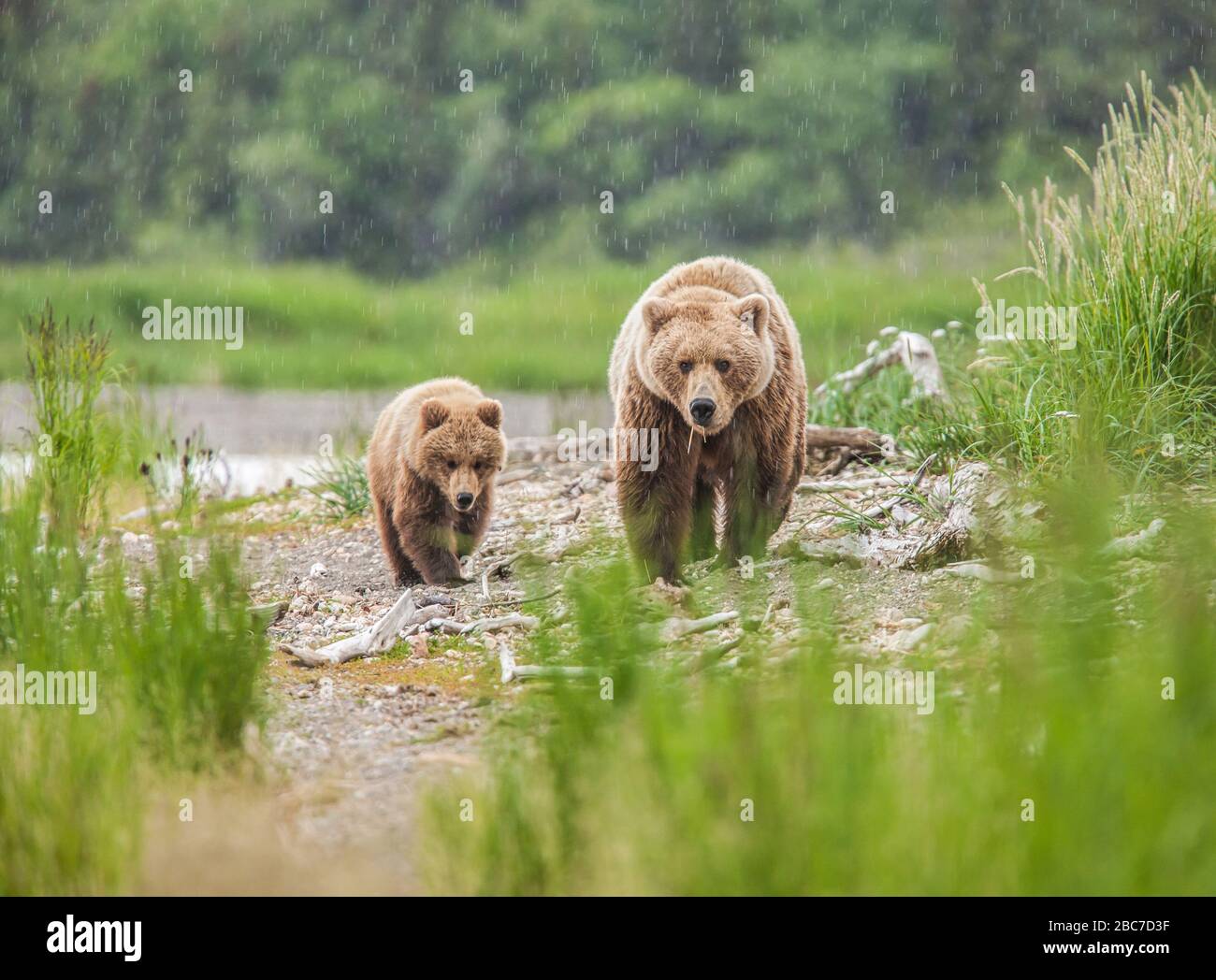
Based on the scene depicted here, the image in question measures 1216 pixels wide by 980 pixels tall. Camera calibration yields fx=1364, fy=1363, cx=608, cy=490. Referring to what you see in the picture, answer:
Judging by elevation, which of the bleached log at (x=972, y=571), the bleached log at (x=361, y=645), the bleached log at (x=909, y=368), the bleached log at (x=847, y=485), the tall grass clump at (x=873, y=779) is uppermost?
the bleached log at (x=909, y=368)

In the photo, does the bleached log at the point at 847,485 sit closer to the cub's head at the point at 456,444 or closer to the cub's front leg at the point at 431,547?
the cub's head at the point at 456,444

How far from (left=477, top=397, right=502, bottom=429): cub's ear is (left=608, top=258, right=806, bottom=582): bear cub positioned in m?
0.65

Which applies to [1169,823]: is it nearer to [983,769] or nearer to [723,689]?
[983,769]

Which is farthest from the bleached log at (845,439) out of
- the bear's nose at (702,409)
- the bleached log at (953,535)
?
the bear's nose at (702,409)

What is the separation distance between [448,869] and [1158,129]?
490cm

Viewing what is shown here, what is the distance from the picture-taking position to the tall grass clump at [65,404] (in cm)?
685

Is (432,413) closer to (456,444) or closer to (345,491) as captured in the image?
(456,444)

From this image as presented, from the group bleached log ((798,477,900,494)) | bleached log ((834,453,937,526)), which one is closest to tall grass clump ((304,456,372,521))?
bleached log ((798,477,900,494))

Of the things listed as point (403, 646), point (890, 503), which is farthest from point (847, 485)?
point (403, 646)

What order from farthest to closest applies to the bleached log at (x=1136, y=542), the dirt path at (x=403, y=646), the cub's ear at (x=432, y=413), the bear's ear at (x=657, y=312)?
the cub's ear at (x=432, y=413) → the bear's ear at (x=657, y=312) → the bleached log at (x=1136, y=542) → the dirt path at (x=403, y=646)

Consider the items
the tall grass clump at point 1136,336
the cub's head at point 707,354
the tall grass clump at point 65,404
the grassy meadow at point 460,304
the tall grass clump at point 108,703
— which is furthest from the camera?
the grassy meadow at point 460,304

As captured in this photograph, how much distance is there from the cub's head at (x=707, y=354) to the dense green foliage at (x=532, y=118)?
14477 millimetres

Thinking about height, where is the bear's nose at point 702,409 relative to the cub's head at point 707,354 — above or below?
below
